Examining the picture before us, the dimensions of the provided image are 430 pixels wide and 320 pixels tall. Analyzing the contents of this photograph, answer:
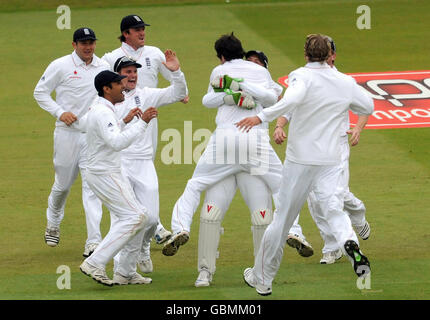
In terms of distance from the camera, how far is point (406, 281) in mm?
9844

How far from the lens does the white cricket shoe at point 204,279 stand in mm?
9961

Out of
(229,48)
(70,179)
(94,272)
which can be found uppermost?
(229,48)

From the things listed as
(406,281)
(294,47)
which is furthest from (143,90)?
(294,47)

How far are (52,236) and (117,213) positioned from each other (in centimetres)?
222

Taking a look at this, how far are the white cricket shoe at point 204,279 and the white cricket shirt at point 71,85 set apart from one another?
8.09 ft

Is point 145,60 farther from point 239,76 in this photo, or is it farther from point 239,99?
point 239,99

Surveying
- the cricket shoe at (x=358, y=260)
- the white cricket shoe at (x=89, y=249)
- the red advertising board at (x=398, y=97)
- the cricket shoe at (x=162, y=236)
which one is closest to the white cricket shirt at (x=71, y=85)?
the white cricket shoe at (x=89, y=249)

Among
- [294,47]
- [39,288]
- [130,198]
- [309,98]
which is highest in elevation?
[294,47]

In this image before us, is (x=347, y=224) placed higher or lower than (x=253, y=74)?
lower

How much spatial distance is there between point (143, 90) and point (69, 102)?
1.20 meters

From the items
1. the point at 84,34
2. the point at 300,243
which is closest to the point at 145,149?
the point at 84,34

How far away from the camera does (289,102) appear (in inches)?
344

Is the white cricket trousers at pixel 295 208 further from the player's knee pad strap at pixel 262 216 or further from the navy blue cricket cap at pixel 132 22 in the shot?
the navy blue cricket cap at pixel 132 22

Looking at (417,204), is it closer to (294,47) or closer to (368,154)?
(368,154)
